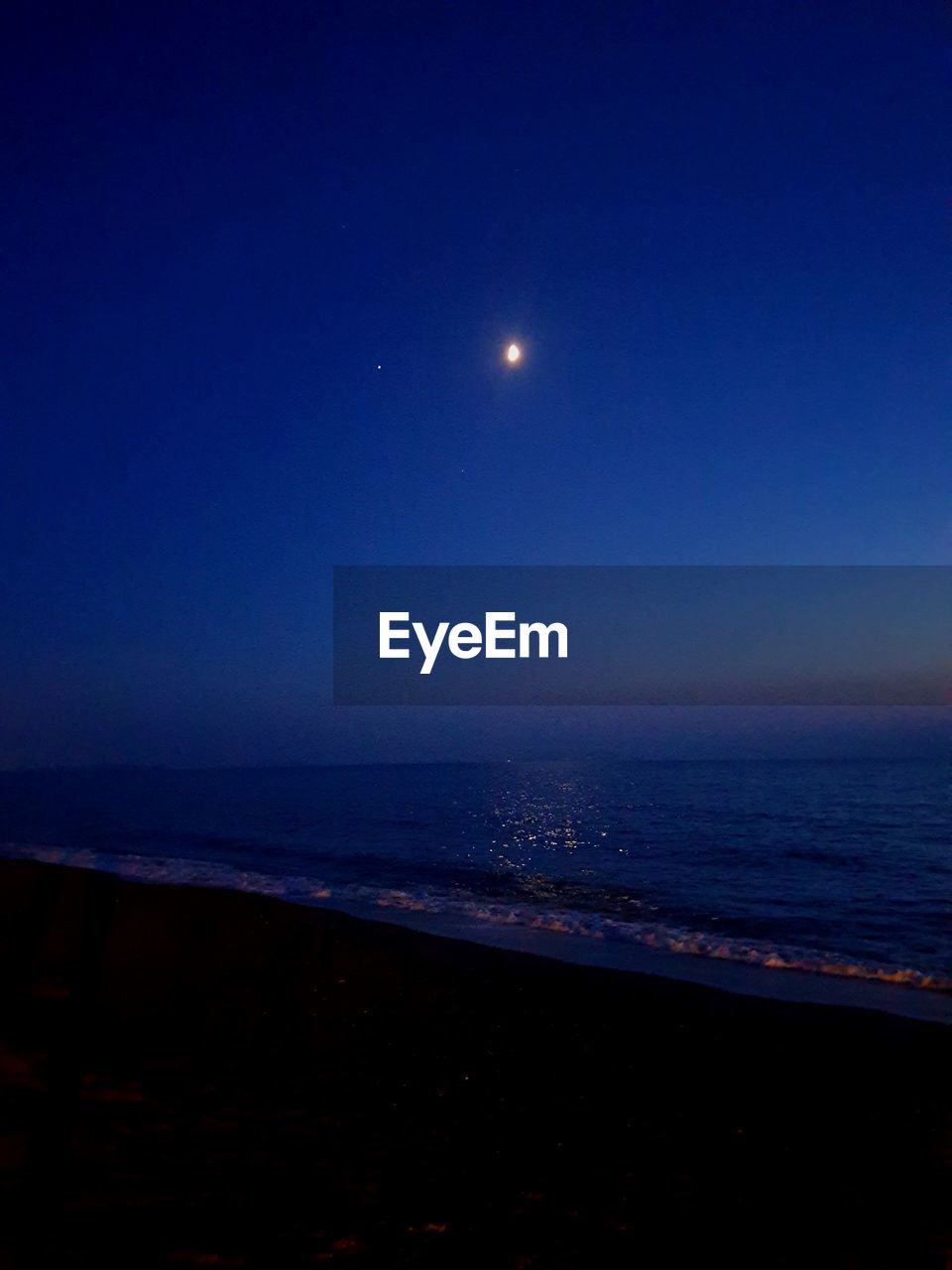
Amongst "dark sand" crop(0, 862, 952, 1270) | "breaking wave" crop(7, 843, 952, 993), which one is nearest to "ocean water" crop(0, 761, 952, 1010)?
"breaking wave" crop(7, 843, 952, 993)

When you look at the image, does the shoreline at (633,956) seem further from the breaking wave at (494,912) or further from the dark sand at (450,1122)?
the dark sand at (450,1122)

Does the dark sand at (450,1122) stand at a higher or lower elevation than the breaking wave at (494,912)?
higher

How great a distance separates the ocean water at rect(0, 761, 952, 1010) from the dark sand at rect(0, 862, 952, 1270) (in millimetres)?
4773

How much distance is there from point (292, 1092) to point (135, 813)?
49.0 meters

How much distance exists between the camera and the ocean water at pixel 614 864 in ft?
47.8

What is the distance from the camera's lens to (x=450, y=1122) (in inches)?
228

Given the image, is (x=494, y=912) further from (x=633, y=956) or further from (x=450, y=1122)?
(x=450, y=1122)

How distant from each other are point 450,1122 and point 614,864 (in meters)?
20.0

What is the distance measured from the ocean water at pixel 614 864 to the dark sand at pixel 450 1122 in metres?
4.77

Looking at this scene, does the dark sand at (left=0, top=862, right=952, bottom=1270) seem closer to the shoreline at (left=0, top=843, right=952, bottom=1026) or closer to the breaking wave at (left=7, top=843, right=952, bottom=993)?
A: the shoreline at (left=0, top=843, right=952, bottom=1026)

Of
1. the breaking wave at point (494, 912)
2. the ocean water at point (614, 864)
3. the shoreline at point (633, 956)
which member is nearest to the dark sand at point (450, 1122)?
the shoreline at point (633, 956)

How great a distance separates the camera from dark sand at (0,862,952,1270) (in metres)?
4.20

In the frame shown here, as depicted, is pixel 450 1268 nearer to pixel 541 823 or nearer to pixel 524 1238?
pixel 524 1238

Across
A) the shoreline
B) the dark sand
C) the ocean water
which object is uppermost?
the dark sand
